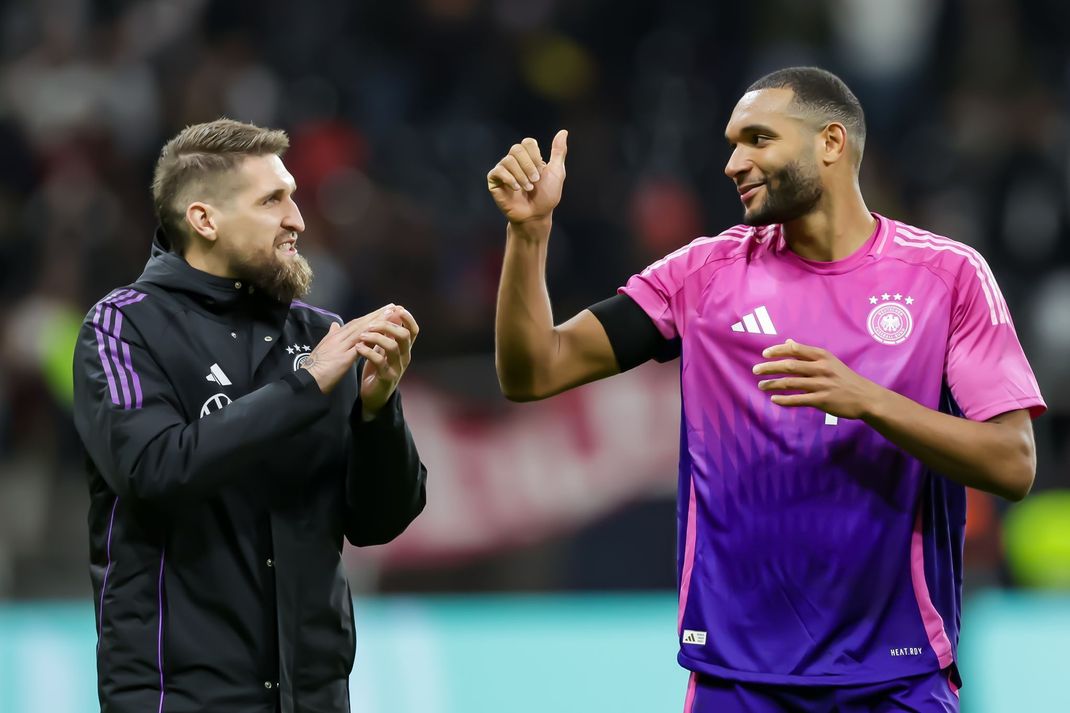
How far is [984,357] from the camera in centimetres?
361

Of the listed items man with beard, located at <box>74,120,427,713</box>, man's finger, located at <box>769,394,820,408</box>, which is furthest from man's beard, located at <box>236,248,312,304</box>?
man's finger, located at <box>769,394,820,408</box>

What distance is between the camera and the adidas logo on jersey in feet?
12.3

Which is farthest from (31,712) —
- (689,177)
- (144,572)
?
(689,177)

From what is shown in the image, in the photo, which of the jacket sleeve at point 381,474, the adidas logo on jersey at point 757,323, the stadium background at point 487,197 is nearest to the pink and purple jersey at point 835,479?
the adidas logo on jersey at point 757,323

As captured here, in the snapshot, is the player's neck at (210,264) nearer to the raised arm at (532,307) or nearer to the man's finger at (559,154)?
the raised arm at (532,307)

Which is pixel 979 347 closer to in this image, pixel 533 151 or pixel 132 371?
pixel 533 151

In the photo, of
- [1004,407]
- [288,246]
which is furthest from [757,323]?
[288,246]

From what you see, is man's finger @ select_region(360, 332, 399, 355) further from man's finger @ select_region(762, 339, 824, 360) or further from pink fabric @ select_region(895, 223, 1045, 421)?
pink fabric @ select_region(895, 223, 1045, 421)

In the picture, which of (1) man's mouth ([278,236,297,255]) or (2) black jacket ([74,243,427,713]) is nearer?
(2) black jacket ([74,243,427,713])

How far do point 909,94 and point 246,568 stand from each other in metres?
8.11

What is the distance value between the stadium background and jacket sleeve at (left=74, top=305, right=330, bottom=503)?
3245 mm

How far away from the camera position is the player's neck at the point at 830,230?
3.82 m

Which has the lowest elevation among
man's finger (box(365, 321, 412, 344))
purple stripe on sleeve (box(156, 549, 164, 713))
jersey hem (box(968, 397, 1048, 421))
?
purple stripe on sleeve (box(156, 549, 164, 713))

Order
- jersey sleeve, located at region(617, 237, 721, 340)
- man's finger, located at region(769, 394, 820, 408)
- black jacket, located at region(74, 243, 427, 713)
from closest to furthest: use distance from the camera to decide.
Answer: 1. man's finger, located at region(769, 394, 820, 408)
2. black jacket, located at region(74, 243, 427, 713)
3. jersey sleeve, located at region(617, 237, 721, 340)
